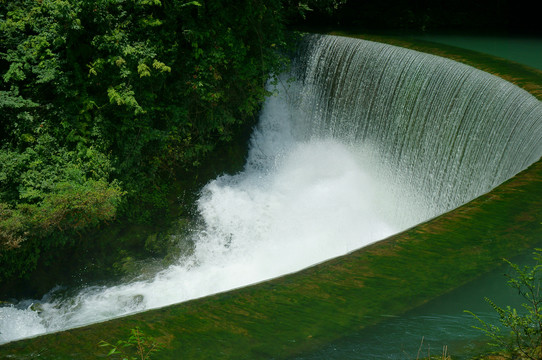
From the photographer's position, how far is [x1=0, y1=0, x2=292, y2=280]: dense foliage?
8.00 meters

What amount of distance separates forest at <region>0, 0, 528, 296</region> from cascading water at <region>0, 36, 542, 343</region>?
1.02 metres

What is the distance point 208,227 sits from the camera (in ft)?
31.0

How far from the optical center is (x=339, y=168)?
33.7 feet

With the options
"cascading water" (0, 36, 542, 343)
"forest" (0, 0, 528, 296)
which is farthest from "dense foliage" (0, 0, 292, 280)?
"cascading water" (0, 36, 542, 343)

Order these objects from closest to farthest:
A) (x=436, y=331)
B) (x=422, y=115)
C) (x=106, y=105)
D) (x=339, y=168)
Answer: (x=436, y=331)
(x=422, y=115)
(x=106, y=105)
(x=339, y=168)

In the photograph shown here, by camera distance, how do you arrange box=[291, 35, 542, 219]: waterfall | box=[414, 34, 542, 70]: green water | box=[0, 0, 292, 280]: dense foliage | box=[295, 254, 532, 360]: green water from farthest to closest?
box=[414, 34, 542, 70]: green water
box=[0, 0, 292, 280]: dense foliage
box=[291, 35, 542, 219]: waterfall
box=[295, 254, 532, 360]: green water

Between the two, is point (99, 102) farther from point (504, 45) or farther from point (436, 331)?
point (504, 45)

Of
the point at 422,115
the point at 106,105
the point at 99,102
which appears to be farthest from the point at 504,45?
the point at 99,102

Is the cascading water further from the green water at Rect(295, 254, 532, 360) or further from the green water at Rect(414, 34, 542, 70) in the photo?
the green water at Rect(295, 254, 532, 360)

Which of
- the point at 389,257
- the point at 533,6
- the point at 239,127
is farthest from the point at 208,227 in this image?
the point at 533,6

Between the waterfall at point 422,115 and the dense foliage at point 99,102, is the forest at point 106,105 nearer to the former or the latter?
the dense foliage at point 99,102

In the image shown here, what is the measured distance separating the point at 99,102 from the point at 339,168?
459cm

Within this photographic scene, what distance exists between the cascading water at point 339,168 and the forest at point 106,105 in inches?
40.1

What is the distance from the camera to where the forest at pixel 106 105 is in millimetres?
8016
